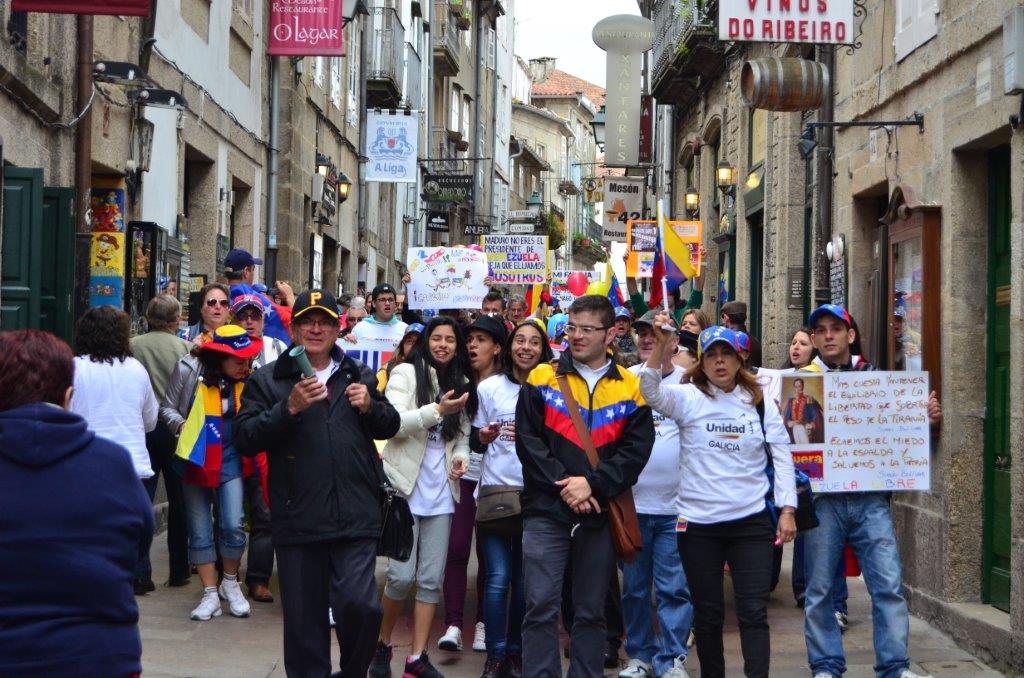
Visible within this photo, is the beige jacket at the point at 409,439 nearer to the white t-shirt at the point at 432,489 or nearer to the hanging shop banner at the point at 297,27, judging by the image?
the white t-shirt at the point at 432,489

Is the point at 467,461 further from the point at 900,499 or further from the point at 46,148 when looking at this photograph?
the point at 46,148

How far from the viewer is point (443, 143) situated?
4212 cm

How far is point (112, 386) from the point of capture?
7879mm

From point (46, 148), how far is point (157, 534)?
10.2 feet

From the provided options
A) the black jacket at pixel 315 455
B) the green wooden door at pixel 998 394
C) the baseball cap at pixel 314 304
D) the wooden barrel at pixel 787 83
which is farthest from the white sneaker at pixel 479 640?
the wooden barrel at pixel 787 83

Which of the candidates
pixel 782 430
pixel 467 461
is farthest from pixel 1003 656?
pixel 467 461

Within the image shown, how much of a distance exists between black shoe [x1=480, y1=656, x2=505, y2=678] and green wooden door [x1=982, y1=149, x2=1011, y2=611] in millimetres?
2953

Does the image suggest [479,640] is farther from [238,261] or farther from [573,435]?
[238,261]

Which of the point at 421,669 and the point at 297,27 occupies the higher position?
the point at 297,27

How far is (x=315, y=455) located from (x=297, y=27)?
12.9m

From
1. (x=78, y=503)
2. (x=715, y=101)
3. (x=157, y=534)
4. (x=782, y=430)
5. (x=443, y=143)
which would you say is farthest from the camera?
(x=443, y=143)

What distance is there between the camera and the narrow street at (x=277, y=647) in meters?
7.65

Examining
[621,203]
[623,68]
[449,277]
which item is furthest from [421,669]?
[623,68]

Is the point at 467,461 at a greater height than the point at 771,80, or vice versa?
the point at 771,80
